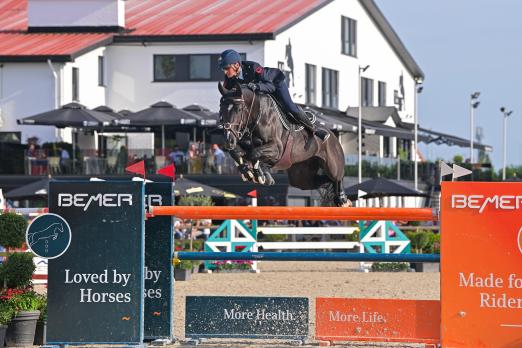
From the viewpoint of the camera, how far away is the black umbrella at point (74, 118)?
116 ft

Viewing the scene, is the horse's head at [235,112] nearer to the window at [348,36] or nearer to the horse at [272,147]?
the horse at [272,147]

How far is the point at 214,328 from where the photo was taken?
1037cm

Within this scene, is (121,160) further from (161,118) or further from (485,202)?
(485,202)

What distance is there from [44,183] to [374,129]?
1365 centimetres

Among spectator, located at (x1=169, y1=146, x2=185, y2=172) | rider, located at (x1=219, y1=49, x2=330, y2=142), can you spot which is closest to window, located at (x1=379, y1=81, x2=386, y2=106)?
spectator, located at (x1=169, y1=146, x2=185, y2=172)

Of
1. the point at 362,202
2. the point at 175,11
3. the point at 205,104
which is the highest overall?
the point at 175,11

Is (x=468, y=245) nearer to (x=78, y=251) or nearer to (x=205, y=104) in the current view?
(x=78, y=251)

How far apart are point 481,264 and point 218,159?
1076 inches

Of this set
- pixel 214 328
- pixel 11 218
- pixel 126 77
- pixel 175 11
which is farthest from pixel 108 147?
pixel 214 328

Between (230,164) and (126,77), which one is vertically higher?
(126,77)

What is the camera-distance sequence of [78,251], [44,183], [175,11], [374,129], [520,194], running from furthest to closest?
[175,11] < [374,129] < [44,183] < [78,251] < [520,194]

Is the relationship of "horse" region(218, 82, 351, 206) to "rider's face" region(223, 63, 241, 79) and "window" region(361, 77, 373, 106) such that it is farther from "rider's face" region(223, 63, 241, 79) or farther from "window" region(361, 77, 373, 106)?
"window" region(361, 77, 373, 106)

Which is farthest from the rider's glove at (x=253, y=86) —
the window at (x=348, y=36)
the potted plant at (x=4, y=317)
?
the window at (x=348, y=36)

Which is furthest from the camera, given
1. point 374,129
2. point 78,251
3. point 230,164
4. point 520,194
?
point 374,129
